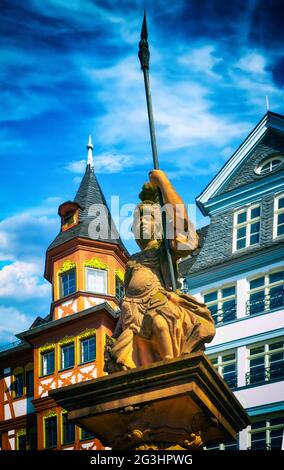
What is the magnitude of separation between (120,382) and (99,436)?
1.07 metres

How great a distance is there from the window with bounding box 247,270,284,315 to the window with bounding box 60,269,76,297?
34.5 ft

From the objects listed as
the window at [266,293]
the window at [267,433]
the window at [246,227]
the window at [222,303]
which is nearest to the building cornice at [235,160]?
the window at [246,227]

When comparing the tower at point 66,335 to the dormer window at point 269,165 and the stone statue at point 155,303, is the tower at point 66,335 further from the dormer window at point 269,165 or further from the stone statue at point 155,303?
the stone statue at point 155,303

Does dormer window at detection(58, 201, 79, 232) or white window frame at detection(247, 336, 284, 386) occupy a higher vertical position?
dormer window at detection(58, 201, 79, 232)

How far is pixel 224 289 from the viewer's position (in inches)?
1309

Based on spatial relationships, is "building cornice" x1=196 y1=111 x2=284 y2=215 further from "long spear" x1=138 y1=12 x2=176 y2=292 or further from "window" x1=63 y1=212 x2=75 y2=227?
"long spear" x1=138 y1=12 x2=176 y2=292

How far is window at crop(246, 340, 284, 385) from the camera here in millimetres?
30000

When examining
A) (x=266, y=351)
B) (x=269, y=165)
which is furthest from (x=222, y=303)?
(x=269, y=165)

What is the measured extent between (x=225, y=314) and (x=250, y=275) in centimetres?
165

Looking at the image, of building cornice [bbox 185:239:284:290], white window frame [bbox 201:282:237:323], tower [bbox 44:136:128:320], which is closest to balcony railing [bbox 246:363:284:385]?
white window frame [bbox 201:282:237:323]

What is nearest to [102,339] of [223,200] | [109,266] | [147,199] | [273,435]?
[109,266]

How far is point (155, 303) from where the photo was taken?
10.4 metres

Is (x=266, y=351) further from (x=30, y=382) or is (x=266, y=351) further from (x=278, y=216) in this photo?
(x=30, y=382)

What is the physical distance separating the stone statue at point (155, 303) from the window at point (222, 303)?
69.0 ft
